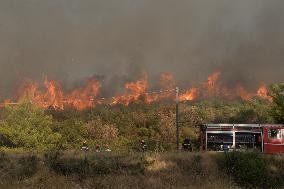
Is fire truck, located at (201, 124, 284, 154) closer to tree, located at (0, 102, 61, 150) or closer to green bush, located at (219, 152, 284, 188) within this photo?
green bush, located at (219, 152, 284, 188)

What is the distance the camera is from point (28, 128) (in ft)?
175

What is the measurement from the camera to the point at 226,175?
23.0 m

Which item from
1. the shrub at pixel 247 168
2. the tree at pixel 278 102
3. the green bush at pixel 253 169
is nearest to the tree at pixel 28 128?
the tree at pixel 278 102

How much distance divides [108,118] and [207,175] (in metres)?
56.0

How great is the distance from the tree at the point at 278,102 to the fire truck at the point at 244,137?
13965 millimetres

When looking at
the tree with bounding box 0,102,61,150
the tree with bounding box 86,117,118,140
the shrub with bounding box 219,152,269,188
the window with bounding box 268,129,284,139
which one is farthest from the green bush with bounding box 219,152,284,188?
the tree with bounding box 86,117,118,140

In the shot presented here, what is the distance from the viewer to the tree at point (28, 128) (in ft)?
171

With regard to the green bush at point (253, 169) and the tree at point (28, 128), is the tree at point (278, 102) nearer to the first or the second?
the green bush at point (253, 169)

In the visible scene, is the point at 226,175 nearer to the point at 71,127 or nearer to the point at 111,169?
the point at 111,169

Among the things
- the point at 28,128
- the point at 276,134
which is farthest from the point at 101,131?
the point at 276,134

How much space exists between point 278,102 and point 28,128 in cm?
3318

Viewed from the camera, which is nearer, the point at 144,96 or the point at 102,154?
the point at 102,154

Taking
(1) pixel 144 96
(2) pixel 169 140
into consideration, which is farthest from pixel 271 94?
(1) pixel 144 96

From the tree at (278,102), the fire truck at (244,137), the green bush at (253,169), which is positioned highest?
the tree at (278,102)
